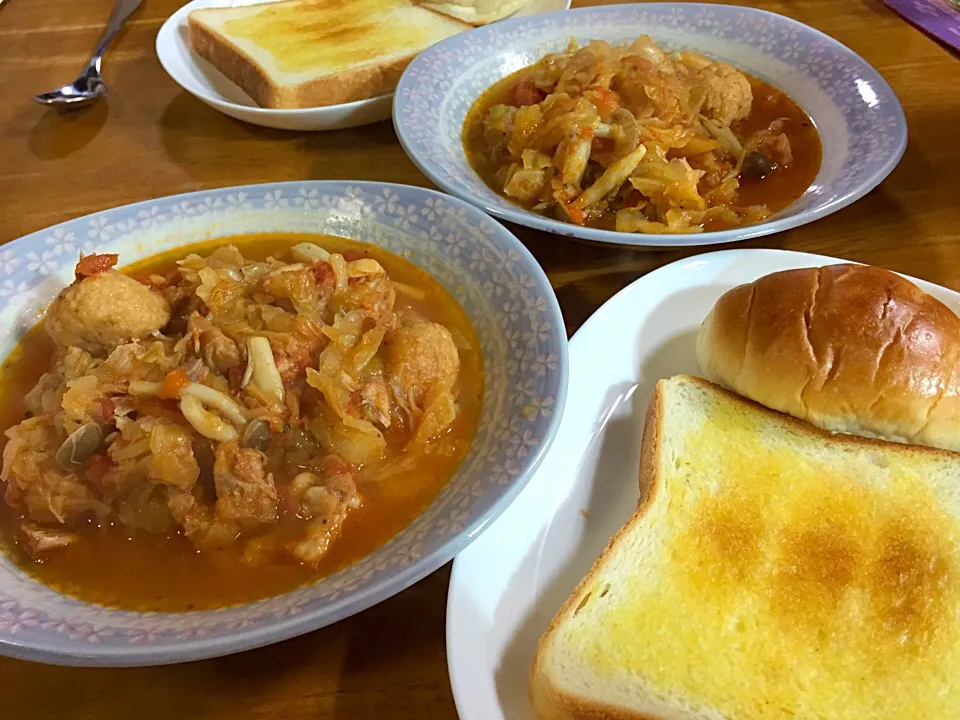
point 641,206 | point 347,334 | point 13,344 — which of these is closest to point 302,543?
point 347,334

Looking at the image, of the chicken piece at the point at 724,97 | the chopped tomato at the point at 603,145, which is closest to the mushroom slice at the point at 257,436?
the chopped tomato at the point at 603,145

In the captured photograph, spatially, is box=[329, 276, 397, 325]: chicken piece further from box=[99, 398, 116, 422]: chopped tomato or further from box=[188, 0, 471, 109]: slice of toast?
box=[188, 0, 471, 109]: slice of toast

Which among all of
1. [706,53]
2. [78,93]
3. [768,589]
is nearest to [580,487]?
[768,589]

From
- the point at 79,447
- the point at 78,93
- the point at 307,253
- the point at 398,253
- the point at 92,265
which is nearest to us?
the point at 79,447

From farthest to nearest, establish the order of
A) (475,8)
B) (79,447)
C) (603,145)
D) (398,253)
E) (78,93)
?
(475,8) < (78,93) < (603,145) < (398,253) < (79,447)

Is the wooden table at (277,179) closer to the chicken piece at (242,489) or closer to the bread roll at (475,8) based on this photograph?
the chicken piece at (242,489)

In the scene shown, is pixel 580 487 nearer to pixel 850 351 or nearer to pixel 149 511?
pixel 850 351

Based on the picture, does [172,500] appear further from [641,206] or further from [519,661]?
[641,206]
